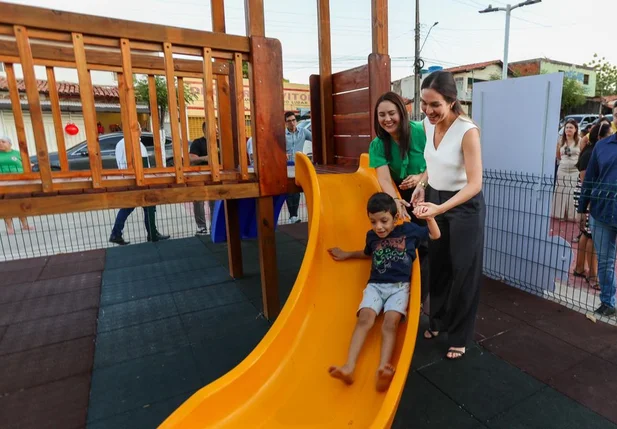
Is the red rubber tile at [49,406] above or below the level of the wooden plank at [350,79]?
below

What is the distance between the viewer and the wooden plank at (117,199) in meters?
2.62

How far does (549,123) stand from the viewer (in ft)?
12.6

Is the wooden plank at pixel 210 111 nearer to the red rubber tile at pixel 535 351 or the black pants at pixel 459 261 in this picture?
the black pants at pixel 459 261

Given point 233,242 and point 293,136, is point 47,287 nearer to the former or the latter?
point 233,242

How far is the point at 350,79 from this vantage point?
14.2ft

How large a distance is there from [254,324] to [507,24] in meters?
23.8

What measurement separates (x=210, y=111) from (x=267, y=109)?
491 mm

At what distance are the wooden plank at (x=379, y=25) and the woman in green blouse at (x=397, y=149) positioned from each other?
1.16 metres

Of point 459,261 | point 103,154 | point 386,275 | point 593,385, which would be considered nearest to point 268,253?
point 386,275

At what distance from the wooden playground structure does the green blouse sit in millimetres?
846

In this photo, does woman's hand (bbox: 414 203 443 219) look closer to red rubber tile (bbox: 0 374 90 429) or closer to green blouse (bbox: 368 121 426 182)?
green blouse (bbox: 368 121 426 182)

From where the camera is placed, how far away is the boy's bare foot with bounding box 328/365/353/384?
6.88 ft

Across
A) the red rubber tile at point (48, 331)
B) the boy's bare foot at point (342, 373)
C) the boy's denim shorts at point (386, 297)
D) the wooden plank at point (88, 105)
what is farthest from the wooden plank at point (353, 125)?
the red rubber tile at point (48, 331)

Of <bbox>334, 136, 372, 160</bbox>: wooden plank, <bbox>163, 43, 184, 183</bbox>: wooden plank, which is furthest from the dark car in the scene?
<bbox>163, 43, 184, 183</bbox>: wooden plank
